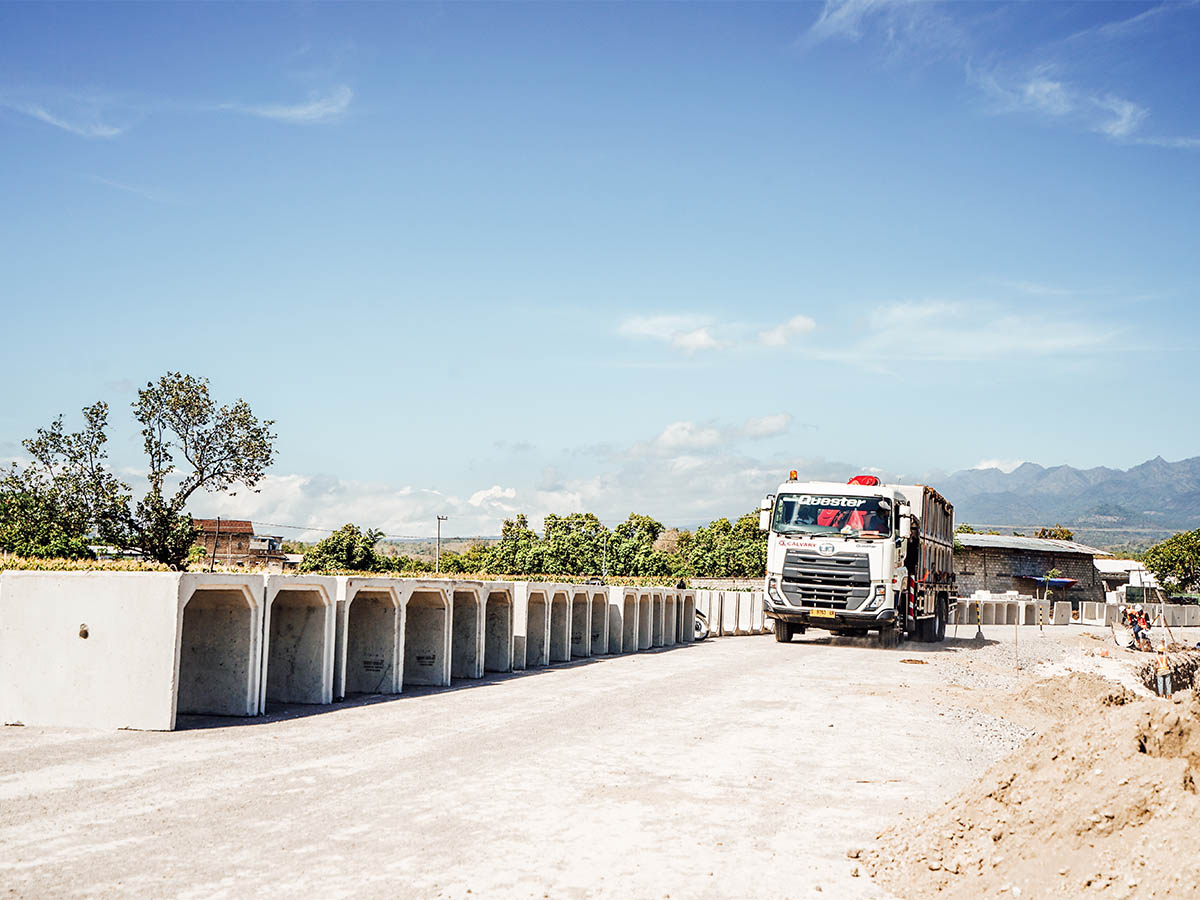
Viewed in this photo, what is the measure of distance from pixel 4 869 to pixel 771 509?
23.8 meters

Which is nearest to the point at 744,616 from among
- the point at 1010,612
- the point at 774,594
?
the point at 774,594

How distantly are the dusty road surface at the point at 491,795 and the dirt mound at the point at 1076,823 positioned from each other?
0.54m

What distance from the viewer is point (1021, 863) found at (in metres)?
6.52

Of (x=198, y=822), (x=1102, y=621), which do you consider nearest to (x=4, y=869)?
(x=198, y=822)

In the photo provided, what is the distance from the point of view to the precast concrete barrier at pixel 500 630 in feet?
69.4

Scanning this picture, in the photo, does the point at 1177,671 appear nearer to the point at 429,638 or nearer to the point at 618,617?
the point at 618,617

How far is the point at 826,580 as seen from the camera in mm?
28047

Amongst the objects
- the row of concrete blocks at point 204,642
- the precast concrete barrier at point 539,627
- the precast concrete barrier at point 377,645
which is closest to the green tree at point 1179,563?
the precast concrete barrier at point 539,627

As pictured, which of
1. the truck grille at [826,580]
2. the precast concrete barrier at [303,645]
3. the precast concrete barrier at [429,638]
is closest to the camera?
the precast concrete barrier at [303,645]

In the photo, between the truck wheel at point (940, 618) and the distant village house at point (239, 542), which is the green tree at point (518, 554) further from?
the truck wheel at point (940, 618)

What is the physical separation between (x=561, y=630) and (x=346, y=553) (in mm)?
66022

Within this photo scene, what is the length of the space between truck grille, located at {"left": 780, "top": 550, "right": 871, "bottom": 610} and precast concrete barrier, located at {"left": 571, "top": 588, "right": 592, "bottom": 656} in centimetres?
559

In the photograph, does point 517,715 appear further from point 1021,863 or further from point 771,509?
point 771,509

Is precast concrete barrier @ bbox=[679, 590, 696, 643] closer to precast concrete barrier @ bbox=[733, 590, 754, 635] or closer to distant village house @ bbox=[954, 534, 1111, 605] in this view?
precast concrete barrier @ bbox=[733, 590, 754, 635]
